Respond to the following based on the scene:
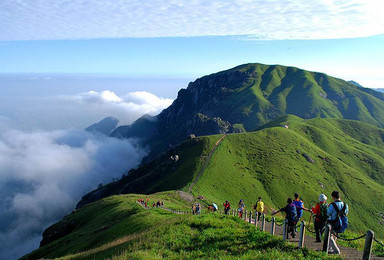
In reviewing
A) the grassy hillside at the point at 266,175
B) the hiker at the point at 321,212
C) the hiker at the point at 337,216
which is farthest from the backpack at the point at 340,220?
the grassy hillside at the point at 266,175

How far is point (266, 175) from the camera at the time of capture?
112250 millimetres

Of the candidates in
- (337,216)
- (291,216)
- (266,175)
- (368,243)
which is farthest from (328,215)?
(266,175)

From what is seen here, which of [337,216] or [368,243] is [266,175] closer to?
[337,216]

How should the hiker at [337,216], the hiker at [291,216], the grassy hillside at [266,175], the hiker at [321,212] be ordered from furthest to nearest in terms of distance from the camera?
the grassy hillside at [266,175] → the hiker at [291,216] → the hiker at [321,212] → the hiker at [337,216]

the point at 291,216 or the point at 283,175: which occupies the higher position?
the point at 291,216

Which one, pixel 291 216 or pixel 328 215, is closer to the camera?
pixel 328 215

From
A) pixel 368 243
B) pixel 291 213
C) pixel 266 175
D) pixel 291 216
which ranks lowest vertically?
pixel 266 175

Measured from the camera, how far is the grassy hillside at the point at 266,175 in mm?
99938

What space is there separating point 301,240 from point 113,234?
2344cm

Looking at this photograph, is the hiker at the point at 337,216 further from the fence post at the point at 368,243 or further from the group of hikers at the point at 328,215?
the fence post at the point at 368,243

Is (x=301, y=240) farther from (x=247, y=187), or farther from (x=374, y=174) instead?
(x=374, y=174)

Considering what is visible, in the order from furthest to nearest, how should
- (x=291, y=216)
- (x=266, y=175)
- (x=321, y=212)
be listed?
1. (x=266, y=175)
2. (x=291, y=216)
3. (x=321, y=212)

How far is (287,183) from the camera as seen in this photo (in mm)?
110688

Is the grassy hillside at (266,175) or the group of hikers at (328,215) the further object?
Result: the grassy hillside at (266,175)
